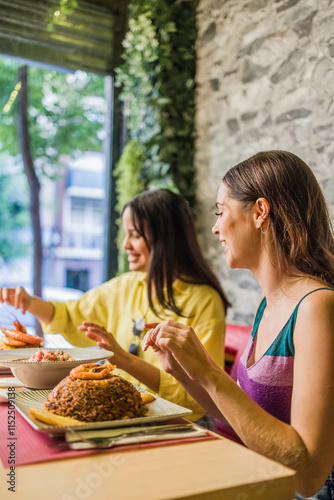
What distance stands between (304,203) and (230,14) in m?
2.20

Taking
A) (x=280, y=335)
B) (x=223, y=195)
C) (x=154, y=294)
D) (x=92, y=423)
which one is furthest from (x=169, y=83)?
(x=92, y=423)

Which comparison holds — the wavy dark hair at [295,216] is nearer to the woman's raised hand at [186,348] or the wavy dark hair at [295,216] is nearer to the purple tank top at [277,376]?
the purple tank top at [277,376]

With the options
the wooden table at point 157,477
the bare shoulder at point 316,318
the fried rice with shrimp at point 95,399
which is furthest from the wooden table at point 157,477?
the bare shoulder at point 316,318

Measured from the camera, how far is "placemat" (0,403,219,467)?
2.62 feet

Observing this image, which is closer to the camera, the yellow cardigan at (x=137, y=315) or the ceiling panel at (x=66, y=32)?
the yellow cardigan at (x=137, y=315)

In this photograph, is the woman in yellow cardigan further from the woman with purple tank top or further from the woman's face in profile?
the woman with purple tank top

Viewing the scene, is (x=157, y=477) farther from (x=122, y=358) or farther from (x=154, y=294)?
(x=154, y=294)

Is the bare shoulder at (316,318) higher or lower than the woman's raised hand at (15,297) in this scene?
higher

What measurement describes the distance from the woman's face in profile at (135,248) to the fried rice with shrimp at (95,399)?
1.18 metres

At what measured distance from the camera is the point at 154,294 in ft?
7.04

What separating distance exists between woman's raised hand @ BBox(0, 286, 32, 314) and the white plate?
99 centimetres

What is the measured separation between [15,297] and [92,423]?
4.27ft

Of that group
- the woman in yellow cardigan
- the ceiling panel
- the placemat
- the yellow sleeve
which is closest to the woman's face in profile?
the woman in yellow cardigan

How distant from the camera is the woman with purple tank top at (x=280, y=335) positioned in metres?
1.01
